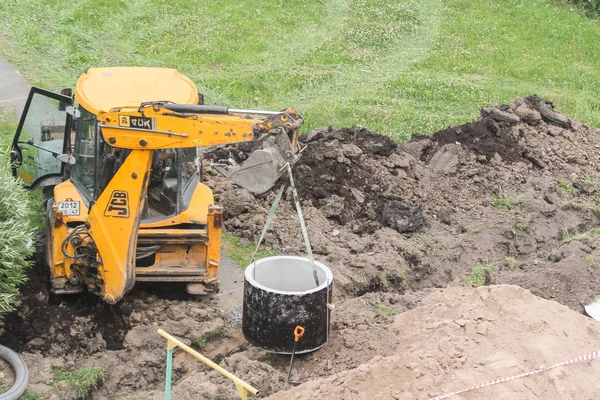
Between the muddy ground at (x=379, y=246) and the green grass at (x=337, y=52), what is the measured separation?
1.94 m

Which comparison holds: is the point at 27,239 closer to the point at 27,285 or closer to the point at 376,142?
the point at 27,285

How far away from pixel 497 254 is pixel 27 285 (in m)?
6.34

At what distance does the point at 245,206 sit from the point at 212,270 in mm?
2594

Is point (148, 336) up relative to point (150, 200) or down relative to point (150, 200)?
down

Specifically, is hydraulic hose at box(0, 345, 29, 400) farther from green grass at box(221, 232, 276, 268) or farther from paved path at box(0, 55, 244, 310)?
green grass at box(221, 232, 276, 268)

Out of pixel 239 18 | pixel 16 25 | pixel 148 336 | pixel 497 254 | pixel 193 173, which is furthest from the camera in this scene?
pixel 239 18

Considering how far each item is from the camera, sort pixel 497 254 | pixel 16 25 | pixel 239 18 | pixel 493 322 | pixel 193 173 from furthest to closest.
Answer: pixel 239 18
pixel 16 25
pixel 497 254
pixel 193 173
pixel 493 322

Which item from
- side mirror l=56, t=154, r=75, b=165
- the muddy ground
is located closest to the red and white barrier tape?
the muddy ground

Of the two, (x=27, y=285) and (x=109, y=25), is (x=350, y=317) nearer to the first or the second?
(x=27, y=285)

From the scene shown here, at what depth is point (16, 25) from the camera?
19.3m

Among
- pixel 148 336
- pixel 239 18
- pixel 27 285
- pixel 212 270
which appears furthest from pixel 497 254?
pixel 239 18

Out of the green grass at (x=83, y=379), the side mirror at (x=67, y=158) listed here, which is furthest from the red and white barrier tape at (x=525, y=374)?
the side mirror at (x=67, y=158)

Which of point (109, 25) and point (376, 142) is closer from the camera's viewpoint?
point (376, 142)

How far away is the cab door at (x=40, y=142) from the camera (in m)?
10.6
